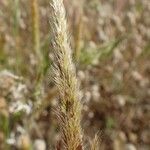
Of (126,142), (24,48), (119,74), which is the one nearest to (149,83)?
(119,74)

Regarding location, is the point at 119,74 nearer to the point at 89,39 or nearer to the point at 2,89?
the point at 89,39

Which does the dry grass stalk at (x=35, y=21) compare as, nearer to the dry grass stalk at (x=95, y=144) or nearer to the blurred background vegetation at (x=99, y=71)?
the blurred background vegetation at (x=99, y=71)

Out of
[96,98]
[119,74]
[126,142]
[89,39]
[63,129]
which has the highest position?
[89,39]

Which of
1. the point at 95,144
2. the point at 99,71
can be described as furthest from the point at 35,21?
the point at 99,71

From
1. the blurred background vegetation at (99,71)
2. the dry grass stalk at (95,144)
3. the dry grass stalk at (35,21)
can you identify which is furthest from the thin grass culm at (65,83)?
the blurred background vegetation at (99,71)

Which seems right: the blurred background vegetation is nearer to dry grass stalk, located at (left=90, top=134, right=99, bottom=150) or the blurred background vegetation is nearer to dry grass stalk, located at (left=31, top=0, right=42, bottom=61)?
dry grass stalk, located at (left=31, top=0, right=42, bottom=61)

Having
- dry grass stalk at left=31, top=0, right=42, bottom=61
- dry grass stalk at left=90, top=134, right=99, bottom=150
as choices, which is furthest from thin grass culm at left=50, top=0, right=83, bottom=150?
dry grass stalk at left=31, top=0, right=42, bottom=61
